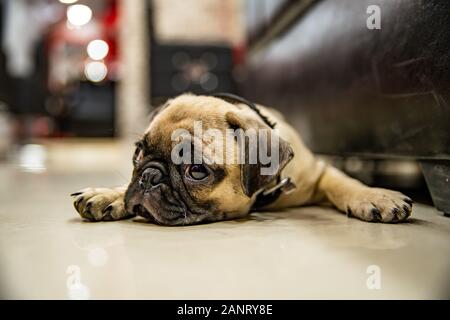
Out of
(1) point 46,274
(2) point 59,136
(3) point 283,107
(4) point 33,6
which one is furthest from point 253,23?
(4) point 33,6

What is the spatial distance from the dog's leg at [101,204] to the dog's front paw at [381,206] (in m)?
→ 0.87

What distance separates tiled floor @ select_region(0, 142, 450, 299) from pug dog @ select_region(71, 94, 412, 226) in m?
0.06

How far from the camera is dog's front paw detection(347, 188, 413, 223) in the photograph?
5.72 ft

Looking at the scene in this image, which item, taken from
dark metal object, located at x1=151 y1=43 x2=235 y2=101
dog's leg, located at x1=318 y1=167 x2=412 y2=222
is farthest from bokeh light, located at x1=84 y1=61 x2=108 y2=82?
dog's leg, located at x1=318 y1=167 x2=412 y2=222

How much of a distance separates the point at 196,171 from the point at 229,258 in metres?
0.42

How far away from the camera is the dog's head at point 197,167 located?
1.65 meters

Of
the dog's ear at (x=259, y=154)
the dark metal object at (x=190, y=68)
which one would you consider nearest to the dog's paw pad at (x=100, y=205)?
the dog's ear at (x=259, y=154)

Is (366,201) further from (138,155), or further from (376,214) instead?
(138,155)

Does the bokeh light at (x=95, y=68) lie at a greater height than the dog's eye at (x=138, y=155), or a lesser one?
greater

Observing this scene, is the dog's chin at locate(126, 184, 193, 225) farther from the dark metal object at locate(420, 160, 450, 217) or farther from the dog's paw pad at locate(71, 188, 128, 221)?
the dark metal object at locate(420, 160, 450, 217)

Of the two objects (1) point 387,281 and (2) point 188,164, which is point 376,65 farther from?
(1) point 387,281

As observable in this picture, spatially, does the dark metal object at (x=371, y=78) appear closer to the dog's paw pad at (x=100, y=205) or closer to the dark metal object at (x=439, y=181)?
the dark metal object at (x=439, y=181)
